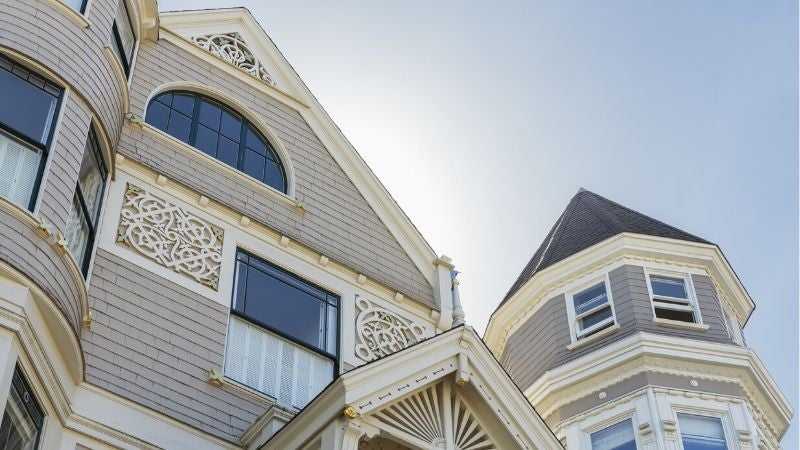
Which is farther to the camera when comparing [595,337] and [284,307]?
[595,337]

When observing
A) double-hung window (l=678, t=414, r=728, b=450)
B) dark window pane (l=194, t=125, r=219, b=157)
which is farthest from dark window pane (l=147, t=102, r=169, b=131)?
double-hung window (l=678, t=414, r=728, b=450)

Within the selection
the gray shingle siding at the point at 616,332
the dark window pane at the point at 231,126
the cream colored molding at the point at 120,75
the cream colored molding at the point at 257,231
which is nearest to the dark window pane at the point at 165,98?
the dark window pane at the point at 231,126

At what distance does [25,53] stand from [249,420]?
4613 millimetres

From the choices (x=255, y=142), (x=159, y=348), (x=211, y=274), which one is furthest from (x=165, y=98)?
(x=159, y=348)

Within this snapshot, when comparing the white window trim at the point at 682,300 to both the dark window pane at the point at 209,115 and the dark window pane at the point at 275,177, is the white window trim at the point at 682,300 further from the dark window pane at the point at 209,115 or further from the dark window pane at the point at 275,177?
the dark window pane at the point at 209,115

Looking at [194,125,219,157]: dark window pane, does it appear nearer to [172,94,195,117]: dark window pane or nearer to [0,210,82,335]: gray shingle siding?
[172,94,195,117]: dark window pane

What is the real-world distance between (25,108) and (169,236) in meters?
2.49

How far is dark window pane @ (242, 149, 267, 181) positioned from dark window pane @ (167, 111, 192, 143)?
0.90 meters

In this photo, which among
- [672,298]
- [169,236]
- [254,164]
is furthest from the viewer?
[672,298]

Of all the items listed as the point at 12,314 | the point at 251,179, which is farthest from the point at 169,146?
the point at 12,314

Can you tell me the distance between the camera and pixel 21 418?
11.3 meters

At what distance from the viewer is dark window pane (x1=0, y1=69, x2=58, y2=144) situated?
42.4 feet

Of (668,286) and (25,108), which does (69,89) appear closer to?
(25,108)

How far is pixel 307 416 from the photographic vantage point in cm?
1206
